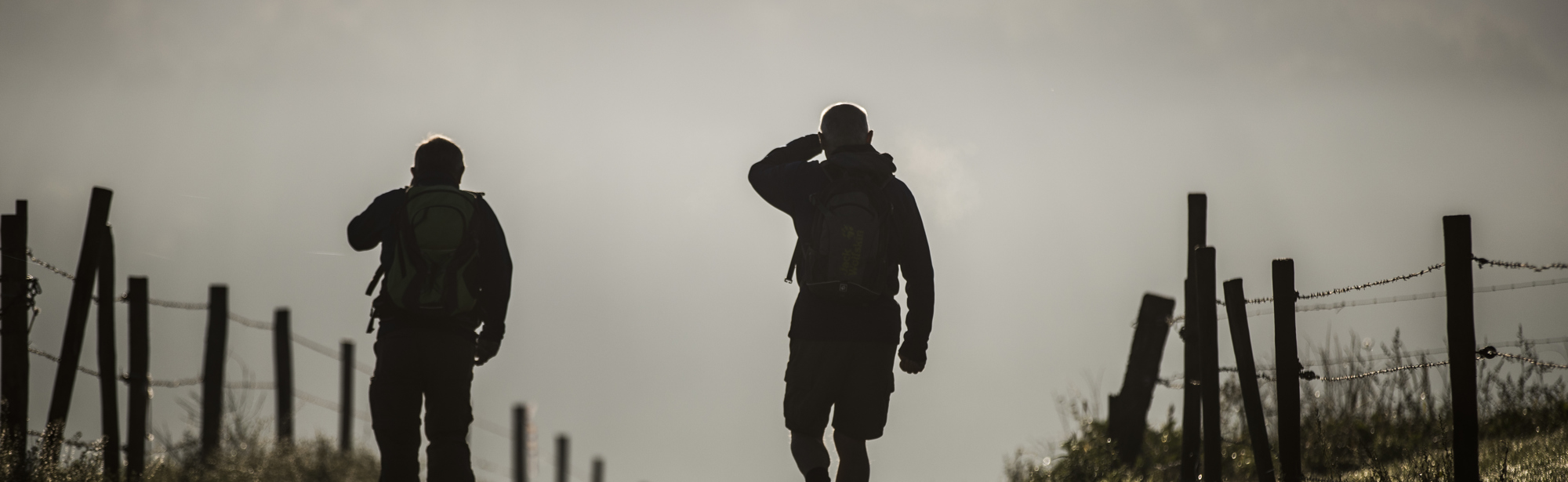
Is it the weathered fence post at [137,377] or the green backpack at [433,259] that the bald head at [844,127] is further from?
the weathered fence post at [137,377]

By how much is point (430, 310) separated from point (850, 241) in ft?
5.72

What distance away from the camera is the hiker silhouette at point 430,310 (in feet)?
16.1

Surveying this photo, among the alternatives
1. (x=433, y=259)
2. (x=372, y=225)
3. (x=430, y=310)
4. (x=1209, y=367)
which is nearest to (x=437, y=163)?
(x=372, y=225)

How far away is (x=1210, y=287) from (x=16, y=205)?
23.7ft

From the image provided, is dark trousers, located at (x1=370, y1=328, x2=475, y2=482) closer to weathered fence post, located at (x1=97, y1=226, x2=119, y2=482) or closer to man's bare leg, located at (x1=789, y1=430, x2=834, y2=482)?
man's bare leg, located at (x1=789, y1=430, x2=834, y2=482)

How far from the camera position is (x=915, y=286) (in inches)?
187

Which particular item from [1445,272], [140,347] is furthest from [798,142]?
[140,347]

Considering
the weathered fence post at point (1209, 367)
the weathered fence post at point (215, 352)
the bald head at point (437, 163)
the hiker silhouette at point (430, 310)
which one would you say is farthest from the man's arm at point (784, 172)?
the weathered fence post at point (215, 352)

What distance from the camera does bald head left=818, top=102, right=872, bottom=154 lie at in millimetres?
4805

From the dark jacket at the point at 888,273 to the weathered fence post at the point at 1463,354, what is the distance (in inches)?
101

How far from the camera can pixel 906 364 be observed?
15.4 ft

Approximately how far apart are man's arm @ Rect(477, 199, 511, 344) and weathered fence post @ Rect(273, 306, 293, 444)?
26.7 ft

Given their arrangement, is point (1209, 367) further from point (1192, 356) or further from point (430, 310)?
point (430, 310)

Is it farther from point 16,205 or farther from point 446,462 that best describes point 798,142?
point 16,205
